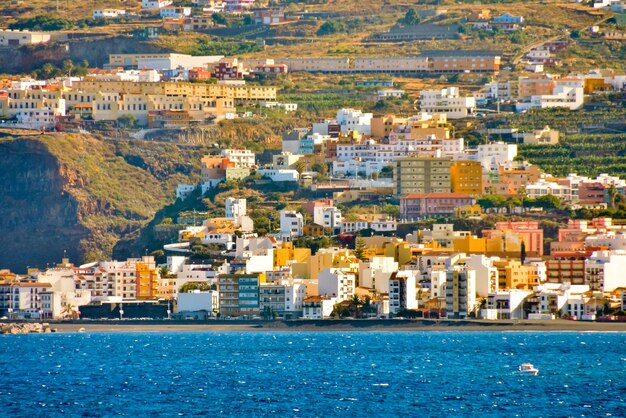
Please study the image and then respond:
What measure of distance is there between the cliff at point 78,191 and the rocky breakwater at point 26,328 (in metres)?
16.2

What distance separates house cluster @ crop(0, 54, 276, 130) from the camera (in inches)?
5241

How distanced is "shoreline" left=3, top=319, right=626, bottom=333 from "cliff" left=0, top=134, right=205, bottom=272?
709 inches

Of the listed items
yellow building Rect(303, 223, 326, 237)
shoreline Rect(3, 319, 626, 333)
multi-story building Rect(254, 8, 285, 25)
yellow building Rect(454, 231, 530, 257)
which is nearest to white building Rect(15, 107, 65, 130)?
yellow building Rect(303, 223, 326, 237)

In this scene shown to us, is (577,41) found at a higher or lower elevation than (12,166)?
higher

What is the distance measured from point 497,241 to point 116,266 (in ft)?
55.3

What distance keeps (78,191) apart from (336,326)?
3031cm

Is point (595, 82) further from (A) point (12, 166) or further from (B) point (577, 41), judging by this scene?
(A) point (12, 166)

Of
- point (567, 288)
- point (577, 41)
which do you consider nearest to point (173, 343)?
point (567, 288)

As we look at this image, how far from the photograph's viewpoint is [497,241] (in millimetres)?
106688

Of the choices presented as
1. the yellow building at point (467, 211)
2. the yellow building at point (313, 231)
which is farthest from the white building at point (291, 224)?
the yellow building at point (467, 211)

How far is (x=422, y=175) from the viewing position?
117m

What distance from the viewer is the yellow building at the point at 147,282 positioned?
105 meters

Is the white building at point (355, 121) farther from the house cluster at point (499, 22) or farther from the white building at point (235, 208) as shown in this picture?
the house cluster at point (499, 22)

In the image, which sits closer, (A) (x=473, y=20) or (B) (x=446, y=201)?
(B) (x=446, y=201)
